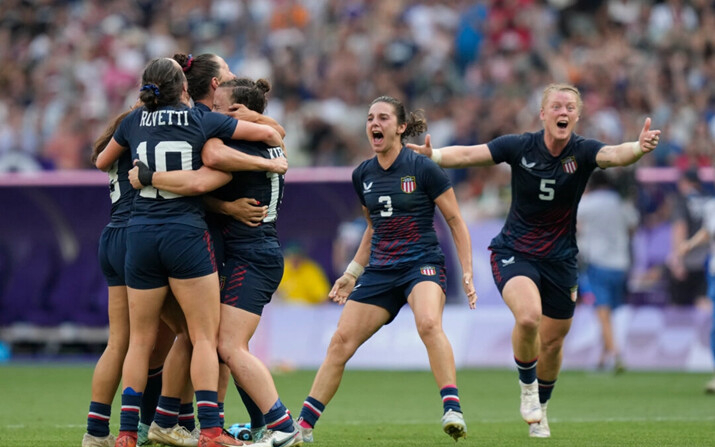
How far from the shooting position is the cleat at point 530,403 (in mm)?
8828

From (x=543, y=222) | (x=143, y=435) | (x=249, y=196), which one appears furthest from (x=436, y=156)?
(x=143, y=435)

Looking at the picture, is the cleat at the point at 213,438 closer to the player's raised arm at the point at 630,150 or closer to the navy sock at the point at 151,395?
the navy sock at the point at 151,395

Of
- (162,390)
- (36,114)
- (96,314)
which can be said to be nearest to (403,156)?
(162,390)

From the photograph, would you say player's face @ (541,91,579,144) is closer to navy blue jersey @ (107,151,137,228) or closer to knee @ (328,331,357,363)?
knee @ (328,331,357,363)

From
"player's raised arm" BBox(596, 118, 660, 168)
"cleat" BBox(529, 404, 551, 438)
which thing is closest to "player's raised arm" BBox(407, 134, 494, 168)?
"player's raised arm" BBox(596, 118, 660, 168)

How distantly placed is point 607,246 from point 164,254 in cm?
974

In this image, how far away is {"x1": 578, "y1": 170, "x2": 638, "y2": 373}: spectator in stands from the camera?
15688 mm

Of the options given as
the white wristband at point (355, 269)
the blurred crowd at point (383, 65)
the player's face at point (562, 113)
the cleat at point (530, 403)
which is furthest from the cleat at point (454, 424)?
the blurred crowd at point (383, 65)

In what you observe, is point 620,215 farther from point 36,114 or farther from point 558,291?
point 36,114

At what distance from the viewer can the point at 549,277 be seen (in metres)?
9.19

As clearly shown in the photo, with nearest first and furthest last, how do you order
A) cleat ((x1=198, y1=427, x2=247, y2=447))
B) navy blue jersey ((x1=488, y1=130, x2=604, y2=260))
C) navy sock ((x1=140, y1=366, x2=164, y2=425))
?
cleat ((x1=198, y1=427, x2=247, y2=447)), navy sock ((x1=140, y1=366, x2=164, y2=425)), navy blue jersey ((x1=488, y1=130, x2=604, y2=260))

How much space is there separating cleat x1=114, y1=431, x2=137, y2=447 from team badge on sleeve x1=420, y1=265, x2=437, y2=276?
91.3 inches

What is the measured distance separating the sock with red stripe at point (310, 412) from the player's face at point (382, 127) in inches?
72.4

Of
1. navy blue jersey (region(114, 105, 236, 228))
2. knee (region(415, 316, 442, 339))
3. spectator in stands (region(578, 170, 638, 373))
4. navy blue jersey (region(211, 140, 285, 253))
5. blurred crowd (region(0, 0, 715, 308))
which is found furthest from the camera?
blurred crowd (region(0, 0, 715, 308))
